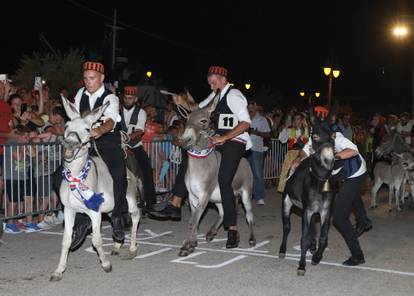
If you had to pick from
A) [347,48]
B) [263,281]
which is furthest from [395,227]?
[347,48]

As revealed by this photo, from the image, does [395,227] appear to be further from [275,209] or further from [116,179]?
[116,179]

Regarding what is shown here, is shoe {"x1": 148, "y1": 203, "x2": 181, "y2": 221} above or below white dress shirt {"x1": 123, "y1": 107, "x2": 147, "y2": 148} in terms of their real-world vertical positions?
below

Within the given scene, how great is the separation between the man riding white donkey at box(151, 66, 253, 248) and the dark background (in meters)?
25.9

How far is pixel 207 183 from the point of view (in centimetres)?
919

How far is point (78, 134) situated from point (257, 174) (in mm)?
8637

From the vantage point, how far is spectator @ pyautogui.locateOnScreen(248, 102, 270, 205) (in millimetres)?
14820

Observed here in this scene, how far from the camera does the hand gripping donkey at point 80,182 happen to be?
23.2ft

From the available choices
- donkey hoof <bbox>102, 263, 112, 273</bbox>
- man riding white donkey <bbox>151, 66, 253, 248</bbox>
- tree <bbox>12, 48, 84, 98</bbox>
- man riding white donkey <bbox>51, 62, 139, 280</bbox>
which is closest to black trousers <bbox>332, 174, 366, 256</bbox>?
man riding white donkey <bbox>151, 66, 253, 248</bbox>

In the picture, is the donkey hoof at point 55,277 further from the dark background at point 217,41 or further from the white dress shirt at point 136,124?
the dark background at point 217,41

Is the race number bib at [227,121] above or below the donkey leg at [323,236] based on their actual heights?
above

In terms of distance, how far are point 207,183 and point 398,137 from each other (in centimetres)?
744

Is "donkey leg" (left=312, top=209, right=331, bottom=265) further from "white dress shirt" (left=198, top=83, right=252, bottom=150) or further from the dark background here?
the dark background

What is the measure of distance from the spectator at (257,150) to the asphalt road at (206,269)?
3.66 m

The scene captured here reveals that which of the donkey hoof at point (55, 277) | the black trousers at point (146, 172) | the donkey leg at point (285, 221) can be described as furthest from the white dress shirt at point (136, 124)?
the donkey hoof at point (55, 277)
